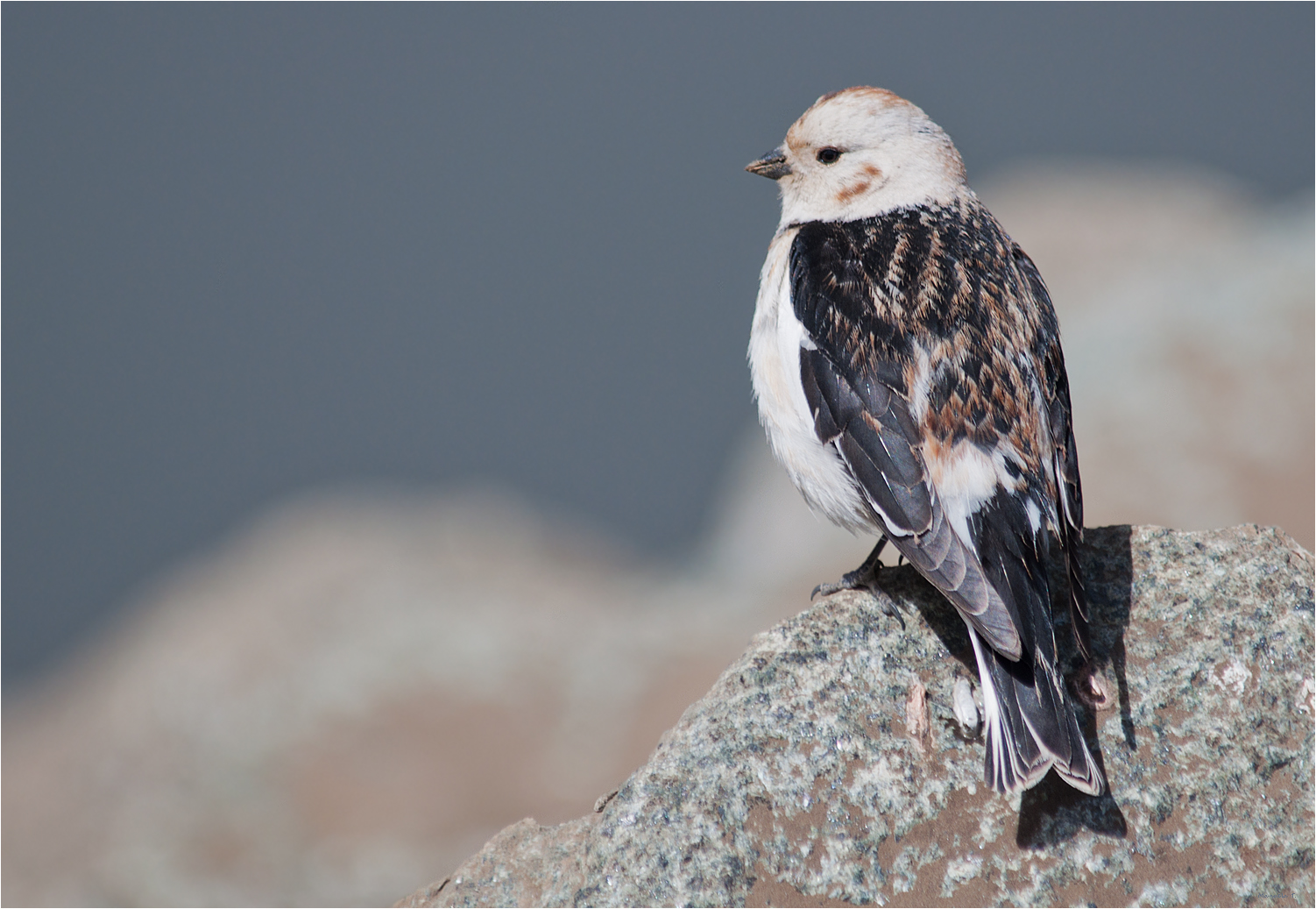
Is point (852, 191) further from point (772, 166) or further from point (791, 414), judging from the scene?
point (791, 414)

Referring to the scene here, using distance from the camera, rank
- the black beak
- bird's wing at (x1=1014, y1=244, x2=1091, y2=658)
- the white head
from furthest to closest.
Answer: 1. the black beak
2. the white head
3. bird's wing at (x1=1014, y1=244, x2=1091, y2=658)

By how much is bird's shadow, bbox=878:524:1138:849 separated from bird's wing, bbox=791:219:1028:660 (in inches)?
13.8

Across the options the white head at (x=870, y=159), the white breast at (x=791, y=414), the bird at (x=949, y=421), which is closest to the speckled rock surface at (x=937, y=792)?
the bird at (x=949, y=421)

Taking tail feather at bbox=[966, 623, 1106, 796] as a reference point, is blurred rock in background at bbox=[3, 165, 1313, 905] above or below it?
above

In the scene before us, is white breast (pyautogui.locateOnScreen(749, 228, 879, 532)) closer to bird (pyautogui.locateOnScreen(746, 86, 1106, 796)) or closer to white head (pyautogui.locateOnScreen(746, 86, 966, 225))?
bird (pyautogui.locateOnScreen(746, 86, 1106, 796))

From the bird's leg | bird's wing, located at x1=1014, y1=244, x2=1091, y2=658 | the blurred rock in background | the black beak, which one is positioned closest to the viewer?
bird's wing, located at x1=1014, y1=244, x2=1091, y2=658

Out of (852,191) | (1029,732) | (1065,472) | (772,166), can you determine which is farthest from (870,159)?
(1029,732)

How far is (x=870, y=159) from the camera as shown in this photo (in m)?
3.94

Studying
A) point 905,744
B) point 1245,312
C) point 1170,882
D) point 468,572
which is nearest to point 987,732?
point 905,744

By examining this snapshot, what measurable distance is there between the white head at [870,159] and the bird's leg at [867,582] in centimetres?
117

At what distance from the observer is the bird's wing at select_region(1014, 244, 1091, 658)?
3016mm

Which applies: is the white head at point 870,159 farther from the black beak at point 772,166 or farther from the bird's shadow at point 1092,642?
the bird's shadow at point 1092,642

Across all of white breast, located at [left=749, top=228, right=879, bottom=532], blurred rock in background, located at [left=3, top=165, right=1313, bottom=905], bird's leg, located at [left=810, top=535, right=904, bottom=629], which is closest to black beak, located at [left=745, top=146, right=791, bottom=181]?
white breast, located at [left=749, top=228, right=879, bottom=532]

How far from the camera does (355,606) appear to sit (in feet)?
23.5
